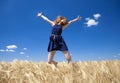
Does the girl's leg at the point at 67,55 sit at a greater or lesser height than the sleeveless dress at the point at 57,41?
lesser

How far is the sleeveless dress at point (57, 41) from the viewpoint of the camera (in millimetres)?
7371

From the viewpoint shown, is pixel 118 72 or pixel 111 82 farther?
pixel 118 72

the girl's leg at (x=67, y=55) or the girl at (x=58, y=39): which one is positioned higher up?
the girl at (x=58, y=39)

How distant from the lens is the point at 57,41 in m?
7.38

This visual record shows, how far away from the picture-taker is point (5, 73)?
3.82m

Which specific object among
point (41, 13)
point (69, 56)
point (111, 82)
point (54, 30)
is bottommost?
point (111, 82)

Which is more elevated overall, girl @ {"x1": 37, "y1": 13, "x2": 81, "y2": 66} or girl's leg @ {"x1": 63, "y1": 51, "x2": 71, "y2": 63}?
girl @ {"x1": 37, "y1": 13, "x2": 81, "y2": 66}

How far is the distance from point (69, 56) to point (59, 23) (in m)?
1.11

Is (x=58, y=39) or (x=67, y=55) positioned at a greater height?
(x=58, y=39)

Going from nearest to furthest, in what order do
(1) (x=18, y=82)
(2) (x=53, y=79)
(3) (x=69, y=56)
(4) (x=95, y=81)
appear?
(4) (x=95, y=81) → (2) (x=53, y=79) → (1) (x=18, y=82) → (3) (x=69, y=56)

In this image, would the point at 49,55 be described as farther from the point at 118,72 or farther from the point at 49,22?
the point at 118,72

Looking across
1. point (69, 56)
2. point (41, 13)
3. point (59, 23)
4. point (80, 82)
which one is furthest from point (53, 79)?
point (41, 13)

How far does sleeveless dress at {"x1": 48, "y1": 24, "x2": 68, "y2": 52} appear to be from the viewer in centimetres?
737

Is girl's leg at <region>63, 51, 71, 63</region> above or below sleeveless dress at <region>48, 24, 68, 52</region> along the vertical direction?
below
